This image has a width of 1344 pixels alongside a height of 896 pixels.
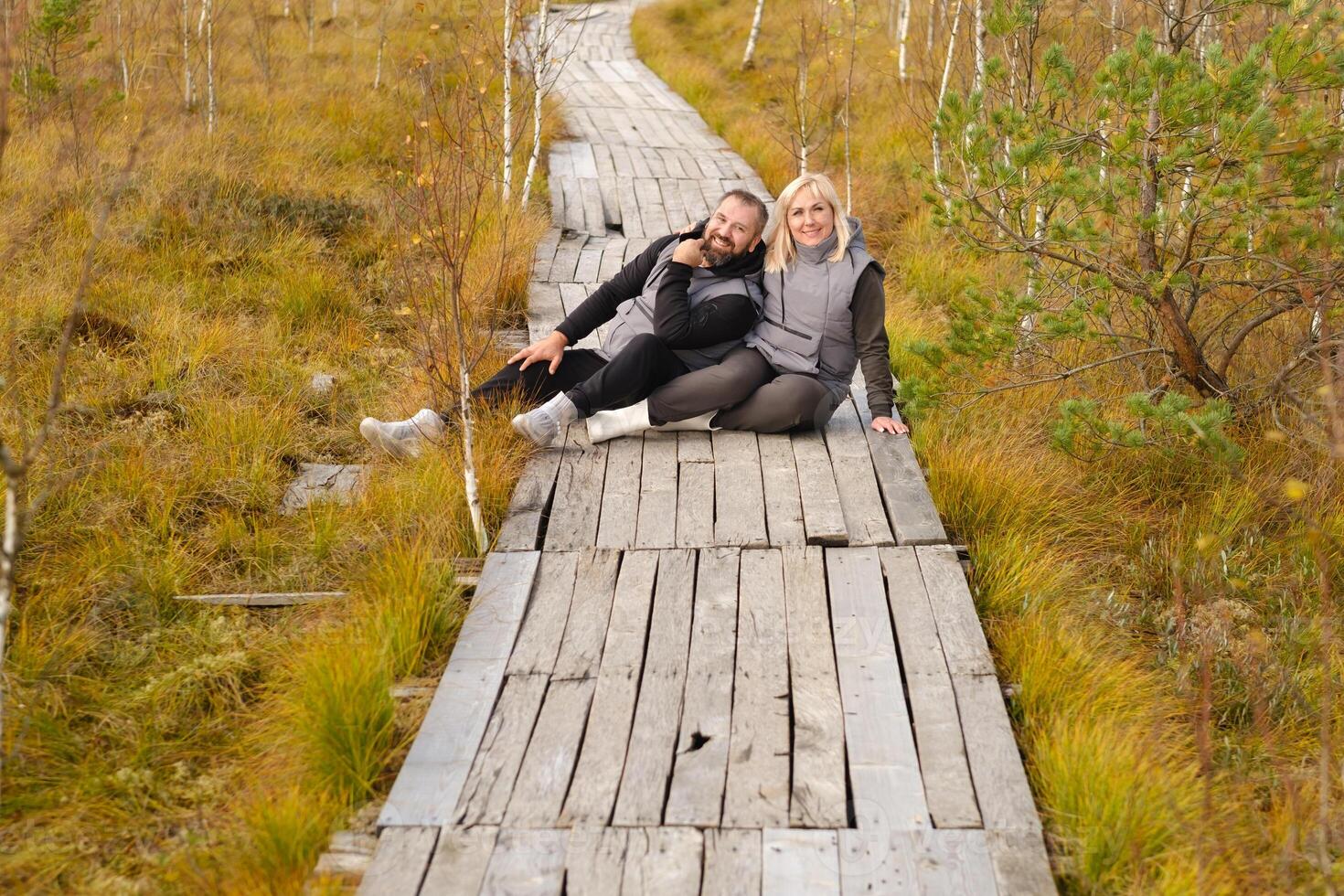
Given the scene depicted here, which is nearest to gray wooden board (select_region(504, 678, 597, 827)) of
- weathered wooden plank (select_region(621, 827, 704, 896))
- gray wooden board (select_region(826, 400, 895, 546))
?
weathered wooden plank (select_region(621, 827, 704, 896))

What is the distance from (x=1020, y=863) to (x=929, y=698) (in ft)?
2.15

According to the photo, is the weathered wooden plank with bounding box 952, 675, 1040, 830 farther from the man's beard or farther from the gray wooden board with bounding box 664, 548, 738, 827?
the man's beard

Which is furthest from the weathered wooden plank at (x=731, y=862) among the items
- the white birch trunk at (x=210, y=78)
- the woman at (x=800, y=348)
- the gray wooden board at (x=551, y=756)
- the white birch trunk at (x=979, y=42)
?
the white birch trunk at (x=210, y=78)

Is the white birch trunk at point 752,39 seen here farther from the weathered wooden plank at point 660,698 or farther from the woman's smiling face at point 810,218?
A: the weathered wooden plank at point 660,698

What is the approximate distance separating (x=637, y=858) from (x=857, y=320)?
281 centimetres

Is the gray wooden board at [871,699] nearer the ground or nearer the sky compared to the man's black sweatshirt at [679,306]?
nearer the ground

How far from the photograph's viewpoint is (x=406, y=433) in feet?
15.4

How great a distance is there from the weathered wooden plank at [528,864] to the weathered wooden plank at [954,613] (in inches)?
50.9

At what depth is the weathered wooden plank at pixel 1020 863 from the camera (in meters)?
2.46

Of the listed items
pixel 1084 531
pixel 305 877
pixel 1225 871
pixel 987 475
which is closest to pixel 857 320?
pixel 987 475

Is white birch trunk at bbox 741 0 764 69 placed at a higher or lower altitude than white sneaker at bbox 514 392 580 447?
higher

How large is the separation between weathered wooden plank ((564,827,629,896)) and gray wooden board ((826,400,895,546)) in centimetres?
171

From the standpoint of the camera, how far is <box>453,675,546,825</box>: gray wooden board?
107 inches

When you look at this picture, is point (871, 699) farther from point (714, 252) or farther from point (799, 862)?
point (714, 252)
